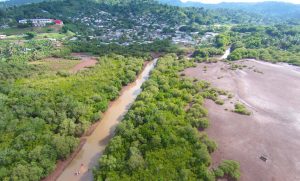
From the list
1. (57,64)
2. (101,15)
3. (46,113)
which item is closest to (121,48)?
(57,64)

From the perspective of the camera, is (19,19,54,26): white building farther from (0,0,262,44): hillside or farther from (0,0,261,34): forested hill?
(0,0,262,44): hillside

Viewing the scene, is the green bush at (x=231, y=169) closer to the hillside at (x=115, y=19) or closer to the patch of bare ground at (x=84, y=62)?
the patch of bare ground at (x=84, y=62)

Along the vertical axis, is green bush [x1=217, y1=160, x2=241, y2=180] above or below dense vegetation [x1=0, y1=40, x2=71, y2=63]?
below

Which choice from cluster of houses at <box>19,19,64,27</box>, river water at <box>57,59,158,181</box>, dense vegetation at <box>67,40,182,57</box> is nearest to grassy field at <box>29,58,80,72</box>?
dense vegetation at <box>67,40,182,57</box>

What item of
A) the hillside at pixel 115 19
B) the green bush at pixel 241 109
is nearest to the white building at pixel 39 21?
the hillside at pixel 115 19

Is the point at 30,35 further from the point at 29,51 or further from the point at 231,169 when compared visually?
the point at 231,169
